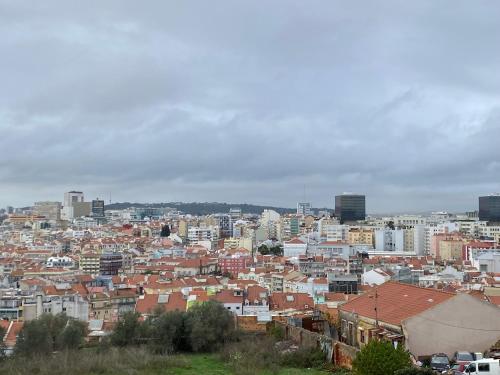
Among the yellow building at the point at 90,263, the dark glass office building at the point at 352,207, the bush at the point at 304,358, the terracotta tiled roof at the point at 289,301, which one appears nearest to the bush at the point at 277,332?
the bush at the point at 304,358

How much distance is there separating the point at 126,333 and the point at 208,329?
3762 mm

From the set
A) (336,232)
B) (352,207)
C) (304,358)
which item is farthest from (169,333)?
(352,207)

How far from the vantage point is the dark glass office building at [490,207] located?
15100cm

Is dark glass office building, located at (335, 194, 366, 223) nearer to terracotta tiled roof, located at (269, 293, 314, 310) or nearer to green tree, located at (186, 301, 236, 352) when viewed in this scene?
terracotta tiled roof, located at (269, 293, 314, 310)

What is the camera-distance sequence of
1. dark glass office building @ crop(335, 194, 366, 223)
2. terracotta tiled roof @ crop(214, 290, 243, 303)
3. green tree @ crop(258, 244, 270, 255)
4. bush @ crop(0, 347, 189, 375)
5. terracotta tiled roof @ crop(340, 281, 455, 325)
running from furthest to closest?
dark glass office building @ crop(335, 194, 366, 223) → green tree @ crop(258, 244, 270, 255) → terracotta tiled roof @ crop(214, 290, 243, 303) → bush @ crop(0, 347, 189, 375) → terracotta tiled roof @ crop(340, 281, 455, 325)

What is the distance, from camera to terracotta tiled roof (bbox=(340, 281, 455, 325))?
22516 millimetres

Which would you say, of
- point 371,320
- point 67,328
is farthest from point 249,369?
point 67,328

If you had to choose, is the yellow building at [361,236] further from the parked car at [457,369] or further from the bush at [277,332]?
the parked car at [457,369]

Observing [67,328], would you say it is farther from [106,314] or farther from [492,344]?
[106,314]

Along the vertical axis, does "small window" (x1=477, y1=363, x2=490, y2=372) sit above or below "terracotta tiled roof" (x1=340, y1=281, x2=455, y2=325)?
below

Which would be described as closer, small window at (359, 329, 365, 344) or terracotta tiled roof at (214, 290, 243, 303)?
small window at (359, 329, 365, 344)

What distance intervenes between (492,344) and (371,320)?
13.6 feet

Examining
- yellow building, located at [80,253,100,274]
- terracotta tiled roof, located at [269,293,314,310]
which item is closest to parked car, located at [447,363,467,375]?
terracotta tiled roof, located at [269,293,314,310]

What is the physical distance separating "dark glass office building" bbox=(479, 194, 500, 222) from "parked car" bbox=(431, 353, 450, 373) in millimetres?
137446
